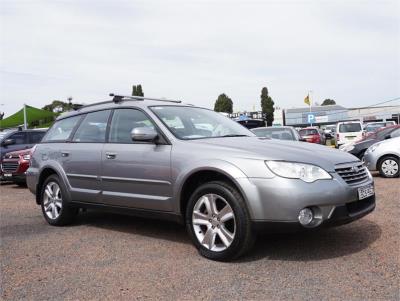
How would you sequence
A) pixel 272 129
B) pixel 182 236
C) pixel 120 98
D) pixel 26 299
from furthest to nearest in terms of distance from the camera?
pixel 272 129 → pixel 120 98 → pixel 182 236 → pixel 26 299

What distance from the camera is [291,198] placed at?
4.06 meters

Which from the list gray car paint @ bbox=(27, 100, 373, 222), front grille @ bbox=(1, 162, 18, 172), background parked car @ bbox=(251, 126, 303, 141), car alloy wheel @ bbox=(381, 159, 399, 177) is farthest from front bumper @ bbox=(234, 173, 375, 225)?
front grille @ bbox=(1, 162, 18, 172)

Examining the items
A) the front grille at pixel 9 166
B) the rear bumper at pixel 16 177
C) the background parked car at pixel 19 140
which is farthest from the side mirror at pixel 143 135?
the background parked car at pixel 19 140

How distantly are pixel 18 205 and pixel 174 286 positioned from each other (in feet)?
19.3

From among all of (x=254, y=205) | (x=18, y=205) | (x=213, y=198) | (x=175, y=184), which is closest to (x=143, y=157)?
(x=175, y=184)

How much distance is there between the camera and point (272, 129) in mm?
12641

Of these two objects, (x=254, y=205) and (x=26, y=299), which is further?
(x=254, y=205)

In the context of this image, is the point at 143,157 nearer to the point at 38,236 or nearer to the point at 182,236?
the point at 182,236

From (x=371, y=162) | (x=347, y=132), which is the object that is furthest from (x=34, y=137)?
(x=347, y=132)

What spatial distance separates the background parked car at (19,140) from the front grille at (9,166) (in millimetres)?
1024

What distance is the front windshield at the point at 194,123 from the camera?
5195mm

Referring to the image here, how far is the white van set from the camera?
23.4 m

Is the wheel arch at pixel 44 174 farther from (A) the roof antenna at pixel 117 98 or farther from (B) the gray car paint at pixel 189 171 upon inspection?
(A) the roof antenna at pixel 117 98

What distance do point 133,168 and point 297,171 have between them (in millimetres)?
1930
